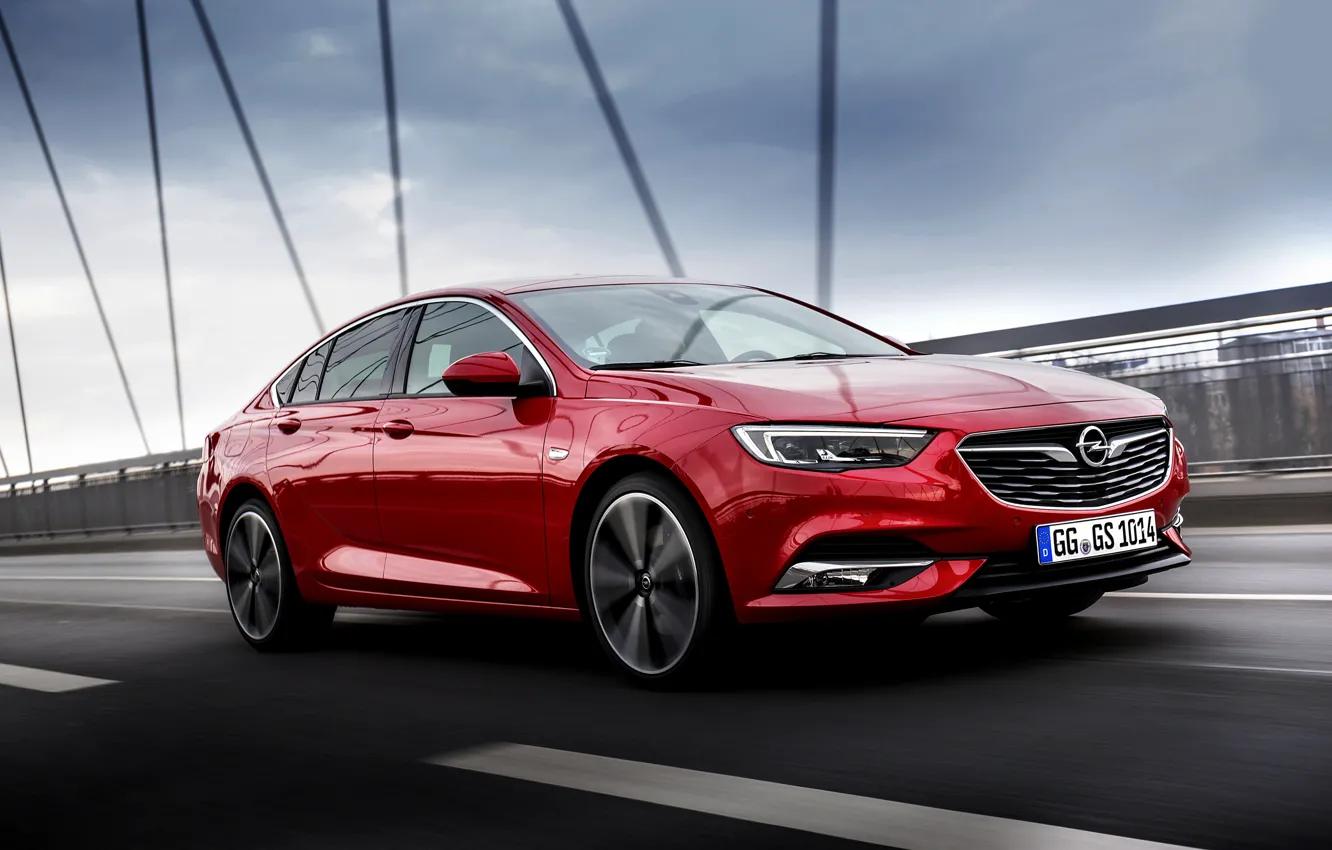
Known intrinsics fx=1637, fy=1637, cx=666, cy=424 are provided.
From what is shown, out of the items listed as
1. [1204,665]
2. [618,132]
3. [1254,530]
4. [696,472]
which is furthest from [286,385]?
[618,132]

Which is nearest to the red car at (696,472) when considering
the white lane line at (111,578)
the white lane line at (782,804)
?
the white lane line at (782,804)

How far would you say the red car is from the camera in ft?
15.8

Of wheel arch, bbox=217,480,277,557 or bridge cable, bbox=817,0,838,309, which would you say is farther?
bridge cable, bbox=817,0,838,309

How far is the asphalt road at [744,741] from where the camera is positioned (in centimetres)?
344

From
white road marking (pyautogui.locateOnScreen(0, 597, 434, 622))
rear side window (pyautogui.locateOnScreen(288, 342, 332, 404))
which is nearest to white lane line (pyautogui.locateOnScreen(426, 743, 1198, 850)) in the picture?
rear side window (pyautogui.locateOnScreen(288, 342, 332, 404))

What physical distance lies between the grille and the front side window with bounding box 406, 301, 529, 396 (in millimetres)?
2058

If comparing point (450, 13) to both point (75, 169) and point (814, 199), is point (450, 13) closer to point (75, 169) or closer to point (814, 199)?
point (814, 199)

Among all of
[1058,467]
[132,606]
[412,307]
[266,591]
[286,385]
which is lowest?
[132,606]

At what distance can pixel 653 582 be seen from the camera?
520 centimetres

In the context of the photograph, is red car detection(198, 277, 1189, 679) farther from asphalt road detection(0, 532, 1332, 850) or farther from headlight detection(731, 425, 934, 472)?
asphalt road detection(0, 532, 1332, 850)

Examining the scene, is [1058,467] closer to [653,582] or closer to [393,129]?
[653,582]

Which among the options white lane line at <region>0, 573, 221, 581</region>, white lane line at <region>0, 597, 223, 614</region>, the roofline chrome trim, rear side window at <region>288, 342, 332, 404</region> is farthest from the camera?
white lane line at <region>0, 573, 221, 581</region>

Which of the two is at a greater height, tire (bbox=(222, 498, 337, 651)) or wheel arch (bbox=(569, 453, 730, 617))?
wheel arch (bbox=(569, 453, 730, 617))

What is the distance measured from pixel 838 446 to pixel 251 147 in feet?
72.0
